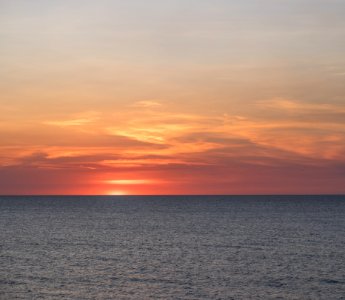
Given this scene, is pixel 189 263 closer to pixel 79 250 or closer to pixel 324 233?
pixel 79 250

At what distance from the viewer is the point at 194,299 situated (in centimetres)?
5175

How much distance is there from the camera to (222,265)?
71250mm

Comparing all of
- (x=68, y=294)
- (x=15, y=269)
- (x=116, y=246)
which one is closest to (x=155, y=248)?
(x=116, y=246)

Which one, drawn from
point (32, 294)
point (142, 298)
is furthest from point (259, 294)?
point (32, 294)

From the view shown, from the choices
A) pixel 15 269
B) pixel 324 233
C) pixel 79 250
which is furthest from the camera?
pixel 324 233

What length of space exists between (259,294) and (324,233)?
242ft

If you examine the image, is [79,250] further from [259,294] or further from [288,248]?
[259,294]

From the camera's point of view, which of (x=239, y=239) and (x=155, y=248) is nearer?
(x=155, y=248)

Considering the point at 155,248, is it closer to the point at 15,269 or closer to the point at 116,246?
the point at 116,246

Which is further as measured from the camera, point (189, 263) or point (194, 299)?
point (189, 263)

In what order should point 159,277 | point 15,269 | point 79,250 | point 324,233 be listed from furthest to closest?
1. point 324,233
2. point 79,250
3. point 15,269
4. point 159,277

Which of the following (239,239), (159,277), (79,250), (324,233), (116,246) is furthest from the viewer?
(324,233)

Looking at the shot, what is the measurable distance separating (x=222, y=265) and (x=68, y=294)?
24.1 m

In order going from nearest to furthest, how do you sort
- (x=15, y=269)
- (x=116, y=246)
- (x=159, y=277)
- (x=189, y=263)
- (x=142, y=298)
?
(x=142, y=298), (x=159, y=277), (x=15, y=269), (x=189, y=263), (x=116, y=246)
